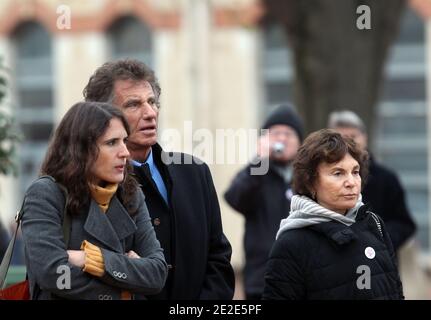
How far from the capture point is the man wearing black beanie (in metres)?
6.54

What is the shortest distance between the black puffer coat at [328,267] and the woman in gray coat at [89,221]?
1.59 feet

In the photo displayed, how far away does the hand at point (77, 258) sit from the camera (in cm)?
399

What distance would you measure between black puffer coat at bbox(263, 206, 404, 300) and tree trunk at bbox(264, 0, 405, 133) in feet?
21.1

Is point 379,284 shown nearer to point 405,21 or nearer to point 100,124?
point 100,124

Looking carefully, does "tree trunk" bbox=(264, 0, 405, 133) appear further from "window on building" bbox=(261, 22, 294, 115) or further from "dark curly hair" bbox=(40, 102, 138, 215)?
"dark curly hair" bbox=(40, 102, 138, 215)

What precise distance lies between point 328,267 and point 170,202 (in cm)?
70

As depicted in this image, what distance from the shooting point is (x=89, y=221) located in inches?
160

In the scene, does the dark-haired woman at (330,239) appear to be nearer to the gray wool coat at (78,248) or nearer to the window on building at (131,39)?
the gray wool coat at (78,248)

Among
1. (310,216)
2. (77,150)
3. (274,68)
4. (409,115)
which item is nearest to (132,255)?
(77,150)

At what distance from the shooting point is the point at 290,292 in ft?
14.4

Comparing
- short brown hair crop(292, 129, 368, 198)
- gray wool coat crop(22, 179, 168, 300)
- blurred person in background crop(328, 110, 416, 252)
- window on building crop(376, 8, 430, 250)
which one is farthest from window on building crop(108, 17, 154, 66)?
gray wool coat crop(22, 179, 168, 300)

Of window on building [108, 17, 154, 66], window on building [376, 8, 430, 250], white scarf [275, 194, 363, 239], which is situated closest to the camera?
white scarf [275, 194, 363, 239]

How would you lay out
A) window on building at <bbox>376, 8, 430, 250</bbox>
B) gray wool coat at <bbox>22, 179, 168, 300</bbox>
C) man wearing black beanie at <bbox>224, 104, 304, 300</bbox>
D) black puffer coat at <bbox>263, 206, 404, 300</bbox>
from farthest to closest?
window on building at <bbox>376, 8, 430, 250</bbox> < man wearing black beanie at <bbox>224, 104, 304, 300</bbox> < black puffer coat at <bbox>263, 206, 404, 300</bbox> < gray wool coat at <bbox>22, 179, 168, 300</bbox>
